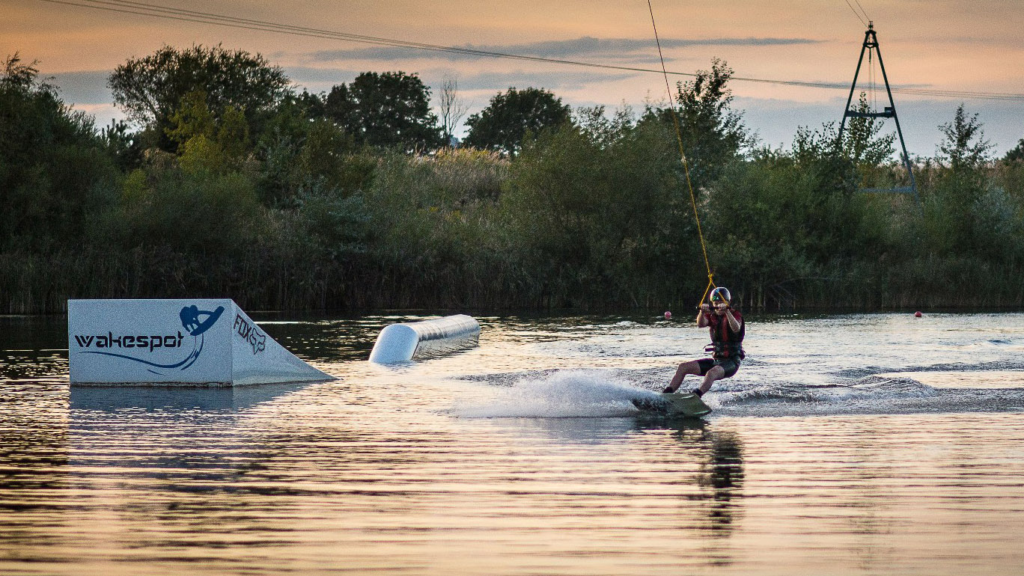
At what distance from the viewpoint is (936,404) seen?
1543 cm

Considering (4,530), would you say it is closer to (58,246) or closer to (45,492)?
(45,492)

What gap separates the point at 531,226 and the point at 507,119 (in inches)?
1807

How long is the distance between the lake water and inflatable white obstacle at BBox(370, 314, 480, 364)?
2.53 m

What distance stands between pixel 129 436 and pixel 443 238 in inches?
1423


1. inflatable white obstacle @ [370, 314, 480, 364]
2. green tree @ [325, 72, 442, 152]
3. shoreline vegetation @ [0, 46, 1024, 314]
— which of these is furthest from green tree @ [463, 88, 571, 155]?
inflatable white obstacle @ [370, 314, 480, 364]

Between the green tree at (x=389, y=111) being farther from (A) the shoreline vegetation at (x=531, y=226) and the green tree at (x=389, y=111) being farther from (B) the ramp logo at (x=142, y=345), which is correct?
(B) the ramp logo at (x=142, y=345)

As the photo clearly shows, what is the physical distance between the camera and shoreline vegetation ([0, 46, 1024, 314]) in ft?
146

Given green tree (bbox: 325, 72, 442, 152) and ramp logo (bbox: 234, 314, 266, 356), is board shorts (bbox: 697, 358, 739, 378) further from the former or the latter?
green tree (bbox: 325, 72, 442, 152)

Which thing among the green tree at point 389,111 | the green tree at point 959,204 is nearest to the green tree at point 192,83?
the green tree at point 389,111

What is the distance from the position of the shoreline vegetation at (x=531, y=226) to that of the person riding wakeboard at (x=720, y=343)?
30546 mm

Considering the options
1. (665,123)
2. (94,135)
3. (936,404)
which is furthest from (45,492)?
(665,123)

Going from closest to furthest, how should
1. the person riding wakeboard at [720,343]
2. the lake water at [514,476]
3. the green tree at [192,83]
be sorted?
1. the lake water at [514,476]
2. the person riding wakeboard at [720,343]
3. the green tree at [192,83]

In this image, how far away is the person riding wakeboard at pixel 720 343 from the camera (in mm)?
14969

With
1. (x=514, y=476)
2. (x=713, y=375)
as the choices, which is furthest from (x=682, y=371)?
(x=514, y=476)
